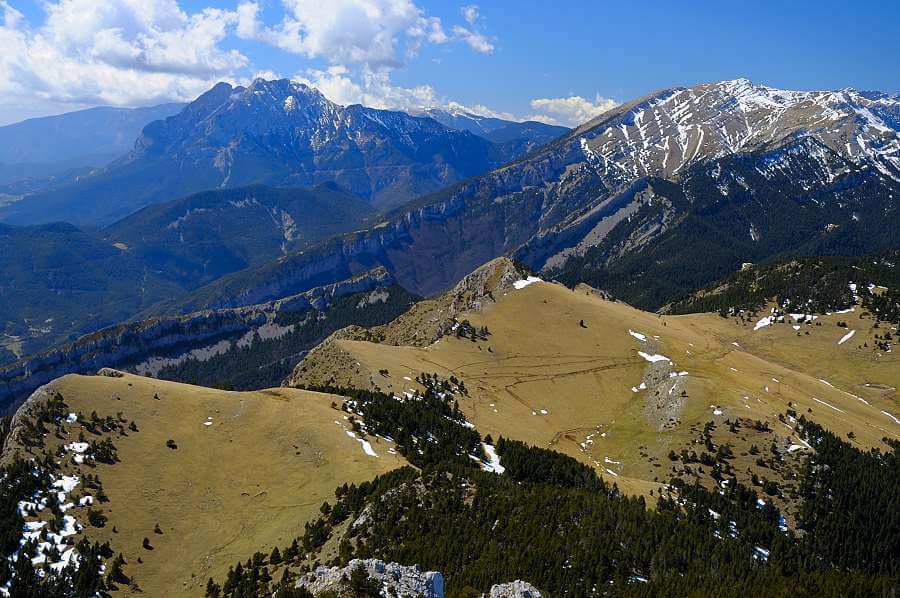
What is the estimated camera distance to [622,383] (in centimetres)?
15388

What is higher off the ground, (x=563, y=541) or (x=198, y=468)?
(x=563, y=541)

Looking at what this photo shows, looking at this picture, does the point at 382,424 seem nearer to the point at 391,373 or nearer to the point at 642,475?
the point at 391,373

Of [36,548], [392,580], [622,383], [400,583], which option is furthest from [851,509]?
[36,548]

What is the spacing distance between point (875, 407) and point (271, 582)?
17137cm

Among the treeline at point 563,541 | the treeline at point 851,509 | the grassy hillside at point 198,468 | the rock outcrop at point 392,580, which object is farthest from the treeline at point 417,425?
the treeline at point 851,509

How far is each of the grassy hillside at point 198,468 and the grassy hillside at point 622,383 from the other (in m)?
33.6

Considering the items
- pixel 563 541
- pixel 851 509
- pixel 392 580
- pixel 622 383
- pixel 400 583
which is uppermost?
pixel 392 580

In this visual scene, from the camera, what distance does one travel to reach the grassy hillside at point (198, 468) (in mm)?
69250

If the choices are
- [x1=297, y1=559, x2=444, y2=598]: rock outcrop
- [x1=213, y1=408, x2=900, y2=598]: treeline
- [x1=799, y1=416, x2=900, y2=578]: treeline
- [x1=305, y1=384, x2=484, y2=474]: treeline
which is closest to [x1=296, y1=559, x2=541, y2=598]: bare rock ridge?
[x1=297, y1=559, x2=444, y2=598]: rock outcrop

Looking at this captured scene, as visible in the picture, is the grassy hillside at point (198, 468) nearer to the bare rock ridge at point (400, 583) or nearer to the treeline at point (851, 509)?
the bare rock ridge at point (400, 583)

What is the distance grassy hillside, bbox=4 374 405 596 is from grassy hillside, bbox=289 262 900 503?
33642 mm

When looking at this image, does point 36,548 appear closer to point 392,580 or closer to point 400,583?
point 392,580

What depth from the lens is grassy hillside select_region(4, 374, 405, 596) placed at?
6925cm

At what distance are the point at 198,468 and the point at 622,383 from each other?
345 ft
